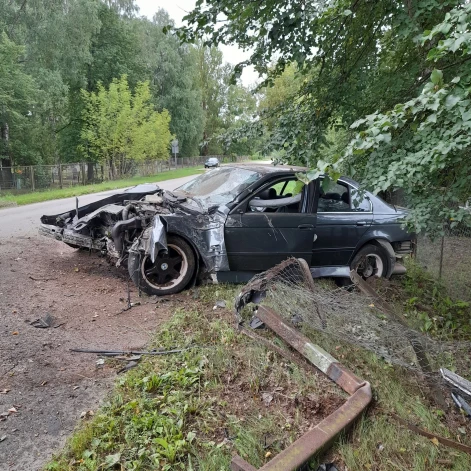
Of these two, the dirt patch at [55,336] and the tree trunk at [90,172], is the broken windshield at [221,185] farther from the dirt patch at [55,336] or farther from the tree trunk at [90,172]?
the tree trunk at [90,172]

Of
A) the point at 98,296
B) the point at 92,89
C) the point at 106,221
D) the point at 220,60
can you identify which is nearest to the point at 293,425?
the point at 98,296

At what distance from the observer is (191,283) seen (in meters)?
4.96

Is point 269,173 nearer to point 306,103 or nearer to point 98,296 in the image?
point 306,103

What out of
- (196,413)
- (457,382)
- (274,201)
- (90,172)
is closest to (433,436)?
(457,382)

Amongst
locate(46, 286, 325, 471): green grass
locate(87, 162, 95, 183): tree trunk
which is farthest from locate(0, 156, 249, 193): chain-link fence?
locate(46, 286, 325, 471): green grass

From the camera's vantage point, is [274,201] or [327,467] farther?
[274,201]

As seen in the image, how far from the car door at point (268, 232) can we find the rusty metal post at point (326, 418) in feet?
5.27

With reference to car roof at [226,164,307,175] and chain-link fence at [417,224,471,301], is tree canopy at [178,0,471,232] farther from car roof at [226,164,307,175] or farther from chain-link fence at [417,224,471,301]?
chain-link fence at [417,224,471,301]

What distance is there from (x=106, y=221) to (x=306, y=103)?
3356 mm

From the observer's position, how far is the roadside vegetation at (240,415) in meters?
2.34

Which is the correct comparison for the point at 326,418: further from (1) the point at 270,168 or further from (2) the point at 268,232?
(1) the point at 270,168

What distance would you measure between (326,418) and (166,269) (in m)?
2.84

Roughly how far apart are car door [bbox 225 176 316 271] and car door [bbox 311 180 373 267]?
0.71ft

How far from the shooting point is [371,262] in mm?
5914
